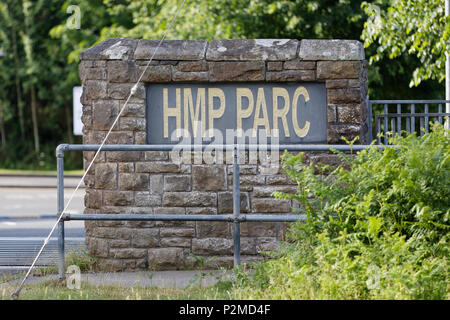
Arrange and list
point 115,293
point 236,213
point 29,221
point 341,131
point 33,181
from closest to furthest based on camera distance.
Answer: point 115,293, point 236,213, point 341,131, point 29,221, point 33,181

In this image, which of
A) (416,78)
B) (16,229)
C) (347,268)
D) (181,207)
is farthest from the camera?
(416,78)

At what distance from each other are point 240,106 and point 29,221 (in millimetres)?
6718

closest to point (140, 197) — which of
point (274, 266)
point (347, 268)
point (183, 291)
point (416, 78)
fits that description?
point (183, 291)

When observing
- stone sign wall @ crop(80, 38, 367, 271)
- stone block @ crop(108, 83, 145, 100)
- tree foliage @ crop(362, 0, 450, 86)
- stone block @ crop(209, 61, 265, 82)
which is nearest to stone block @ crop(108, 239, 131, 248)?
stone sign wall @ crop(80, 38, 367, 271)

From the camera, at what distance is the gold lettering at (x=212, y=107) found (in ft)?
22.9

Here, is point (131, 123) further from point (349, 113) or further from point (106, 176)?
point (349, 113)

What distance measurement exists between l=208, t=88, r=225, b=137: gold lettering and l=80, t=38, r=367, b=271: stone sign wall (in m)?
0.12

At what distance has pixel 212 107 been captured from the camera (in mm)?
7008

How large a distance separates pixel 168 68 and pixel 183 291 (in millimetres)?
2223

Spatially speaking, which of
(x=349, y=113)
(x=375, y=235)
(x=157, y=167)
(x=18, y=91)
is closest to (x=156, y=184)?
(x=157, y=167)

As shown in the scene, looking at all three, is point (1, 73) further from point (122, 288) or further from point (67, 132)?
point (122, 288)

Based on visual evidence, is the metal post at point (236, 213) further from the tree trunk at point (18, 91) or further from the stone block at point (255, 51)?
the tree trunk at point (18, 91)

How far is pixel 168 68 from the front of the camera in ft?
22.7

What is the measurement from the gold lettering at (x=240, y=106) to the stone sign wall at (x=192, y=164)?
0.12 m
